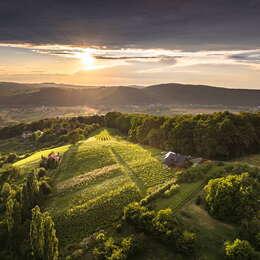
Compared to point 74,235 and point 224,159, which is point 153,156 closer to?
point 224,159

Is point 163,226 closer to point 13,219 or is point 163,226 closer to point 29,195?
point 13,219

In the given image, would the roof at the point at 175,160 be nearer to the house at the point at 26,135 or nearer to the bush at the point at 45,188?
the bush at the point at 45,188

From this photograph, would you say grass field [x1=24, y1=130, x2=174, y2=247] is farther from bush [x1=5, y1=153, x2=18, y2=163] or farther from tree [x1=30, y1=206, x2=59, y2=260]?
bush [x1=5, y1=153, x2=18, y2=163]

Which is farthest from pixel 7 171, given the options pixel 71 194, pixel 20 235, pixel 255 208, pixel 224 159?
pixel 255 208

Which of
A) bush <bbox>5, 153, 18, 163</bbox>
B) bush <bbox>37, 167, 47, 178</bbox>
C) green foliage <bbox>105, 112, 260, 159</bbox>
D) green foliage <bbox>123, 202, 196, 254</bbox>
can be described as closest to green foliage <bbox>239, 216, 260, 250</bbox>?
green foliage <bbox>123, 202, 196, 254</bbox>

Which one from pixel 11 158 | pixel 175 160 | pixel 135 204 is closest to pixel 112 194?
pixel 135 204

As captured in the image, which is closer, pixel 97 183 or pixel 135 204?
pixel 135 204

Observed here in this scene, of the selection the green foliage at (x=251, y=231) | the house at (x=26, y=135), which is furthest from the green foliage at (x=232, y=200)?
the house at (x=26, y=135)
